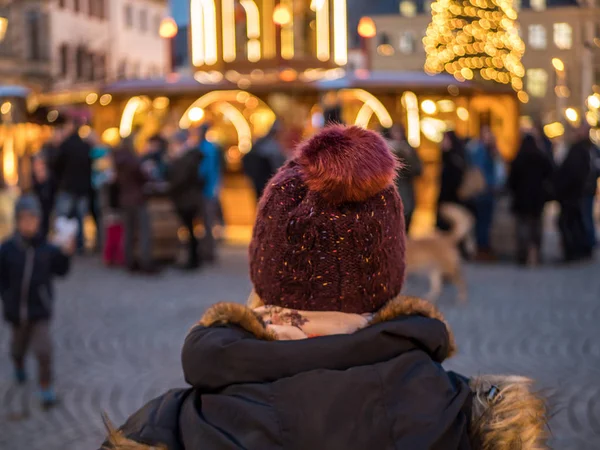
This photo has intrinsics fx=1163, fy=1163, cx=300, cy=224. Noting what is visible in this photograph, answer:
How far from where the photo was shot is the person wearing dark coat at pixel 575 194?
45.2 feet

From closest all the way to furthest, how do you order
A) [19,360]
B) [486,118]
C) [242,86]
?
1. [19,360]
2. [242,86]
3. [486,118]

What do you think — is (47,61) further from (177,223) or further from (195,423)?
(195,423)

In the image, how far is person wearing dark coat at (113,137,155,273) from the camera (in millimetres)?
13555

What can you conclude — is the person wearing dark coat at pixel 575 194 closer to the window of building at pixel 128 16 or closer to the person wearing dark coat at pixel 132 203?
the person wearing dark coat at pixel 132 203

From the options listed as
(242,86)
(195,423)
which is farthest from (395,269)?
(242,86)

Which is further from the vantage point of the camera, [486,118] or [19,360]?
[486,118]

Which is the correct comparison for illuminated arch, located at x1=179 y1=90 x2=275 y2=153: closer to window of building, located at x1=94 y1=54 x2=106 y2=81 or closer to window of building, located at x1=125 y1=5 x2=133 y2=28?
window of building, located at x1=94 y1=54 x2=106 y2=81

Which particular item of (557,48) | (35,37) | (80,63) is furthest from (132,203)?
(80,63)

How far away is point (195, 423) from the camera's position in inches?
80.0

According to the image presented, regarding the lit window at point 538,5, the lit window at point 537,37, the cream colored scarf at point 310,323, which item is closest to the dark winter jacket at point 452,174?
the lit window at point 537,37

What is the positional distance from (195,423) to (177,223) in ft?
39.7

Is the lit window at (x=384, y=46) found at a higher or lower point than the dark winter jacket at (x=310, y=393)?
higher

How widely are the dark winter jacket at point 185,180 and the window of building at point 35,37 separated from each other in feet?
116

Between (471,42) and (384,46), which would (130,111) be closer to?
(384,46)
